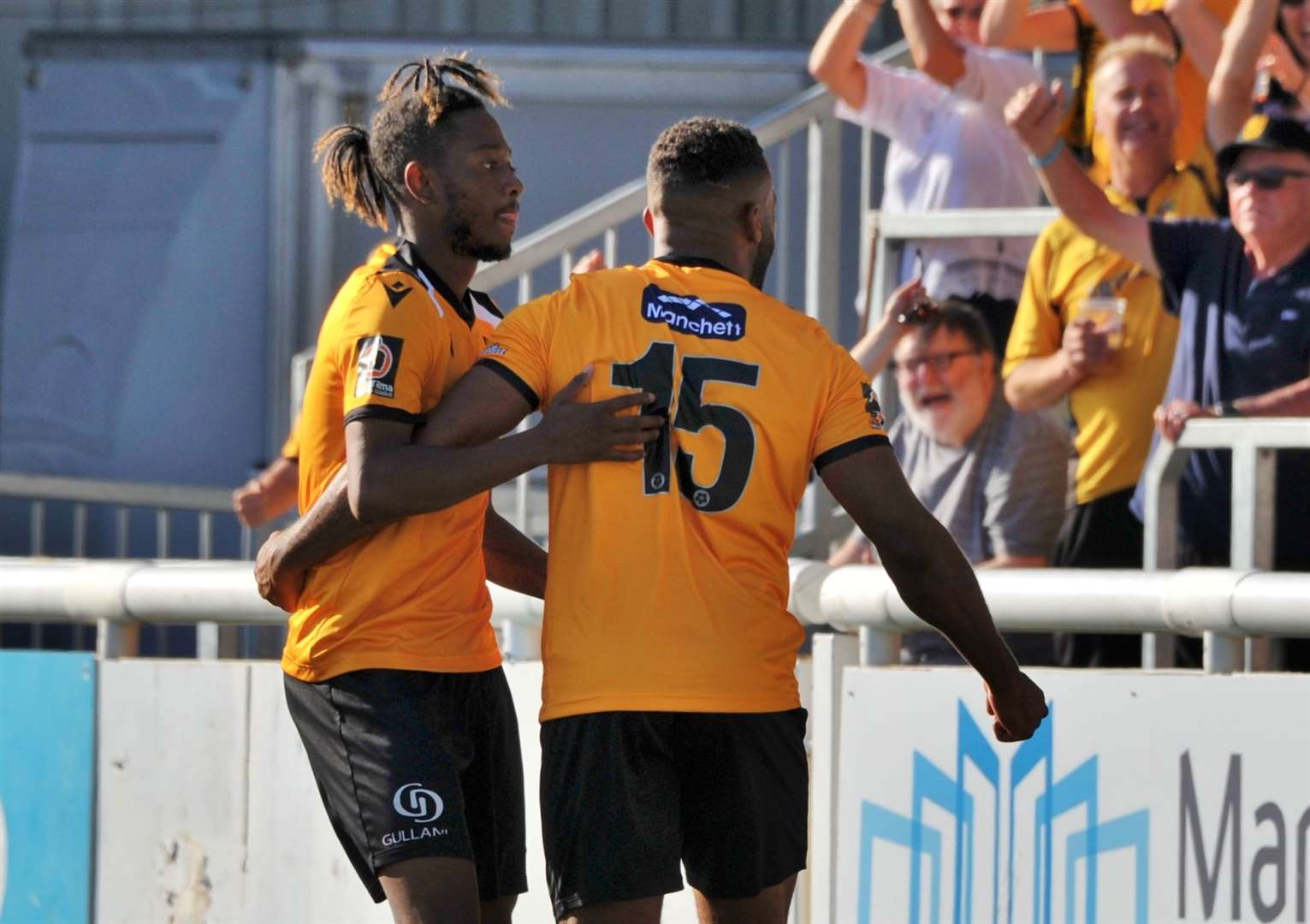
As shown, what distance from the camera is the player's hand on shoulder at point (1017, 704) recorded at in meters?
3.64

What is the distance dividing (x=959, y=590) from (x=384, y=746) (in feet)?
3.50

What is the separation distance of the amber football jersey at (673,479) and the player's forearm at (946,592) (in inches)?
7.5

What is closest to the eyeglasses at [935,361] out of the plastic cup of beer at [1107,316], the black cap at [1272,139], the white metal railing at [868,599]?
the plastic cup of beer at [1107,316]

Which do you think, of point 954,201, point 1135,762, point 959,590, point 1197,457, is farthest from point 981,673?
point 954,201

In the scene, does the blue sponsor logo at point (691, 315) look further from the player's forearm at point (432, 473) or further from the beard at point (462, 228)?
the beard at point (462, 228)

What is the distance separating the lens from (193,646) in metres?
9.60

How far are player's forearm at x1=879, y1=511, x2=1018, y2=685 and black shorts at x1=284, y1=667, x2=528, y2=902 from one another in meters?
0.89

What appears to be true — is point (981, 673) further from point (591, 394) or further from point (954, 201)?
point (954, 201)

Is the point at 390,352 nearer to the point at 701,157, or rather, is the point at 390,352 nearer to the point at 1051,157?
the point at 701,157

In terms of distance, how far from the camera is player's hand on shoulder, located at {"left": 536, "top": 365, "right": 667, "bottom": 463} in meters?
3.42

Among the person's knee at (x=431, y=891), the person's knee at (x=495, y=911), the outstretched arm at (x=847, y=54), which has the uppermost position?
the outstretched arm at (x=847, y=54)

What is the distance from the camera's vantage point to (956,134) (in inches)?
275

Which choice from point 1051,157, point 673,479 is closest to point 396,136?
point 673,479

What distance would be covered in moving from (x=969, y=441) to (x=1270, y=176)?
117 centimetres
